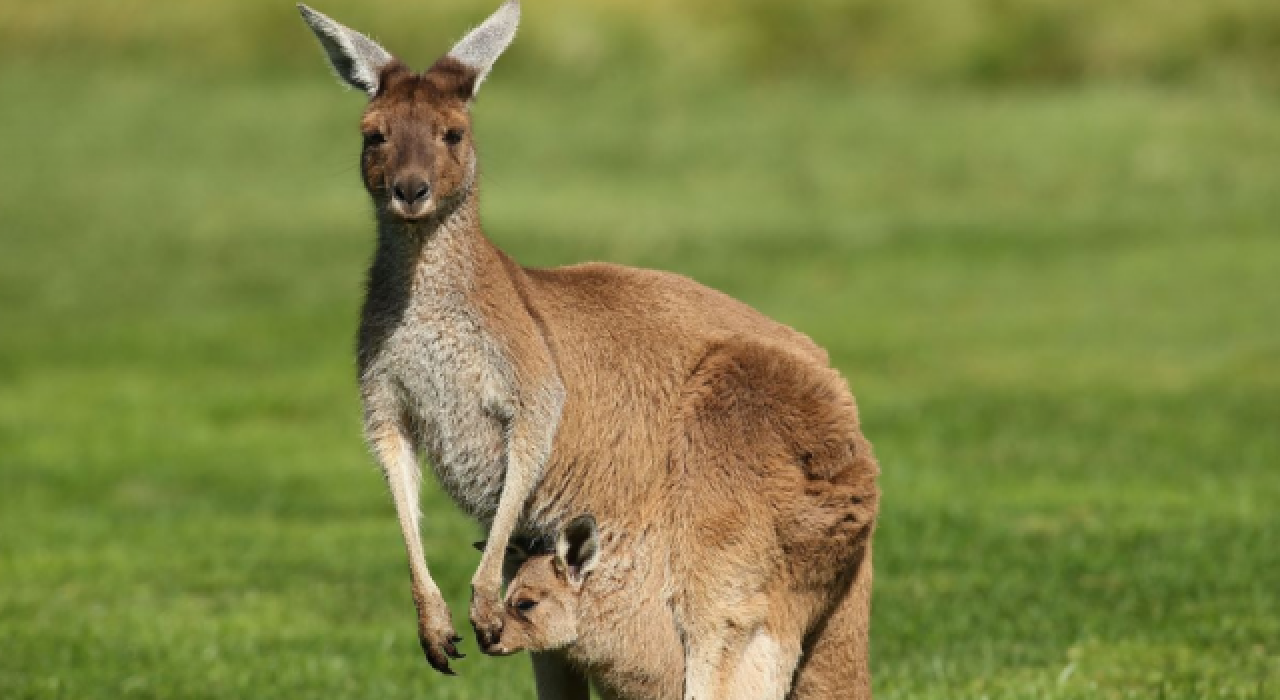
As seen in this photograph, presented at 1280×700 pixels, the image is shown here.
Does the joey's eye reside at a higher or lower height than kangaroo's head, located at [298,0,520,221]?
lower

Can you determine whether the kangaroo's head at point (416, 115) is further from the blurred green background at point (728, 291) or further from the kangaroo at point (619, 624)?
the blurred green background at point (728, 291)

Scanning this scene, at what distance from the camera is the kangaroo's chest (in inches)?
229

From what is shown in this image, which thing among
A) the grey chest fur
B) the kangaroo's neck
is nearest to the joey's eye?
the grey chest fur

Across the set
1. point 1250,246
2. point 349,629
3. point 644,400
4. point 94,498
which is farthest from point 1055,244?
point 644,400

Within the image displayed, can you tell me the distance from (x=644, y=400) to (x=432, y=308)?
2.55 feet

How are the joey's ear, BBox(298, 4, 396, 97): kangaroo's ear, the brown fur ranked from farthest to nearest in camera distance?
the joey's ear → the brown fur → BBox(298, 4, 396, 97): kangaroo's ear

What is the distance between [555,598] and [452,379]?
84 cm

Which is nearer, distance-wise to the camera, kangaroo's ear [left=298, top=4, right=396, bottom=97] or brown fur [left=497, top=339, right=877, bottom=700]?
kangaroo's ear [left=298, top=4, right=396, bottom=97]

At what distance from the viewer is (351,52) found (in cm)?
581

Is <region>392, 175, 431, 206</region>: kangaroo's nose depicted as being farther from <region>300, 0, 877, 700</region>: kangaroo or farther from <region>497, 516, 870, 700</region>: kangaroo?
<region>497, 516, 870, 700</region>: kangaroo

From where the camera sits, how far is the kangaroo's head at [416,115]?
5602mm

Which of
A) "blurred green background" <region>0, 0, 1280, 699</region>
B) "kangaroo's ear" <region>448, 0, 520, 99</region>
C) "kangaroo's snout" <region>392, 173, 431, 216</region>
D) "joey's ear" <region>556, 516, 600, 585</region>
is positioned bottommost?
"blurred green background" <region>0, 0, 1280, 699</region>

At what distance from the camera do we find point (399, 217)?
5648 millimetres

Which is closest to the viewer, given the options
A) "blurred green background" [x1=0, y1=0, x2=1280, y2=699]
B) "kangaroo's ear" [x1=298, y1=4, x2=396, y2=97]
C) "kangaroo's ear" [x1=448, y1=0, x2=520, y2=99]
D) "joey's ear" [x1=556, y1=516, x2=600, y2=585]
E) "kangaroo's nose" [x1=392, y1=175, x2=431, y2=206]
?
"kangaroo's nose" [x1=392, y1=175, x2=431, y2=206]
